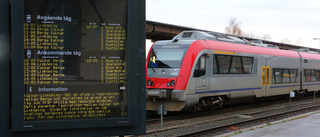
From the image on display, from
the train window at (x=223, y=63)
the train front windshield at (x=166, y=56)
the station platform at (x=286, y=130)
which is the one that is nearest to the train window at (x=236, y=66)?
the train window at (x=223, y=63)

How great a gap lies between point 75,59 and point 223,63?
1075 centimetres

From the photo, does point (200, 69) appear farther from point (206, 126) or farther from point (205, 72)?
point (206, 126)

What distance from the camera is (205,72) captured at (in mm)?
12750

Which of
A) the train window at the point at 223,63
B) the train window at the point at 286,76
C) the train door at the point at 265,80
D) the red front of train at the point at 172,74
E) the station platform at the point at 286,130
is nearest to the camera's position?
the station platform at the point at 286,130

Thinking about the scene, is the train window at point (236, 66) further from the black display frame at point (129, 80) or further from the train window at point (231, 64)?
the black display frame at point (129, 80)

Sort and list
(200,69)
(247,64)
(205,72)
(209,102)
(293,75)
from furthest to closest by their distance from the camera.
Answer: (293,75)
(247,64)
(209,102)
(205,72)
(200,69)

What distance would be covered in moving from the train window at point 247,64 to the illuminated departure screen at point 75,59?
475 inches

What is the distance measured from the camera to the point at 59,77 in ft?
11.2

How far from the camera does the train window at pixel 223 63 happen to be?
44.4 feet

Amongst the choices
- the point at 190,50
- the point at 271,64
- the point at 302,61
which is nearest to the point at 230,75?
the point at 190,50

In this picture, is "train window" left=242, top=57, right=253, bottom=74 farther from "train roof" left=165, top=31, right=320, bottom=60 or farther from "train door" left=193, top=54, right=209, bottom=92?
"train door" left=193, top=54, right=209, bottom=92

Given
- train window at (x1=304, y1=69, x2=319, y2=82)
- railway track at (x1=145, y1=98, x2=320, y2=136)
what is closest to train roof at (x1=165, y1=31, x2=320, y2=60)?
railway track at (x1=145, y1=98, x2=320, y2=136)

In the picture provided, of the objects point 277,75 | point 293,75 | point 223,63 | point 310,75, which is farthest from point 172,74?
point 310,75

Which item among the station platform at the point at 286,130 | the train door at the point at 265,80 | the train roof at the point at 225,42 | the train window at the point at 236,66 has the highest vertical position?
the train roof at the point at 225,42
